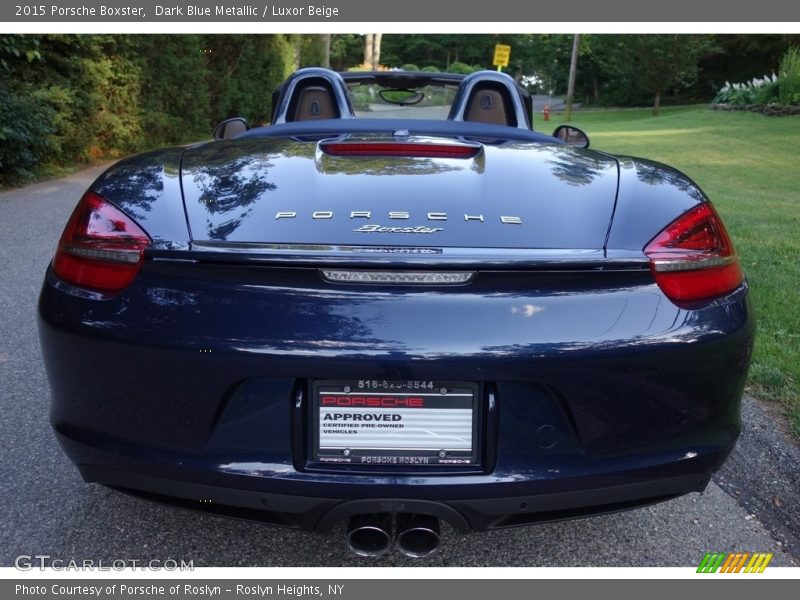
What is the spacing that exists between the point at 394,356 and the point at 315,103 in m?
2.63

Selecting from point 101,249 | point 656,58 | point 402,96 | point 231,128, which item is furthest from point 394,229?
point 656,58

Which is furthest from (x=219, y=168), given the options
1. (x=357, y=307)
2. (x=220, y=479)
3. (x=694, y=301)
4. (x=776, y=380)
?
(x=776, y=380)

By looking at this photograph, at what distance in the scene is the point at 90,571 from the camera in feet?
7.41

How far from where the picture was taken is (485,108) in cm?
395

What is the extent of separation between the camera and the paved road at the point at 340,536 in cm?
236

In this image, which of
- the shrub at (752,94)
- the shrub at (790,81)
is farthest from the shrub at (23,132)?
the shrub at (752,94)

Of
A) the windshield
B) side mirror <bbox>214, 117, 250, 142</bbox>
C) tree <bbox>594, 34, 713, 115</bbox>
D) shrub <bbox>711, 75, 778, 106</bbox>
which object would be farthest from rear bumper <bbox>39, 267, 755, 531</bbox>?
tree <bbox>594, 34, 713, 115</bbox>

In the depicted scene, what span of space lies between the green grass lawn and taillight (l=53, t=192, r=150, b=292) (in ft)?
9.15

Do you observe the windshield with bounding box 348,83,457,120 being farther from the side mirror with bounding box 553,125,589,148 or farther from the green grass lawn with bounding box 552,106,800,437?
the green grass lawn with bounding box 552,106,800,437

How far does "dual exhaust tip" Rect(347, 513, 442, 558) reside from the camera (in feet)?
6.47

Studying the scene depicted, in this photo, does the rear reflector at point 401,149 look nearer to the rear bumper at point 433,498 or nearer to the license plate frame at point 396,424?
the license plate frame at point 396,424

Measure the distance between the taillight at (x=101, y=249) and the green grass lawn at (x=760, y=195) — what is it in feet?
9.15

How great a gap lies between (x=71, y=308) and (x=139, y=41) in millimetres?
12112

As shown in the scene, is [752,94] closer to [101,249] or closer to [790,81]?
[790,81]
